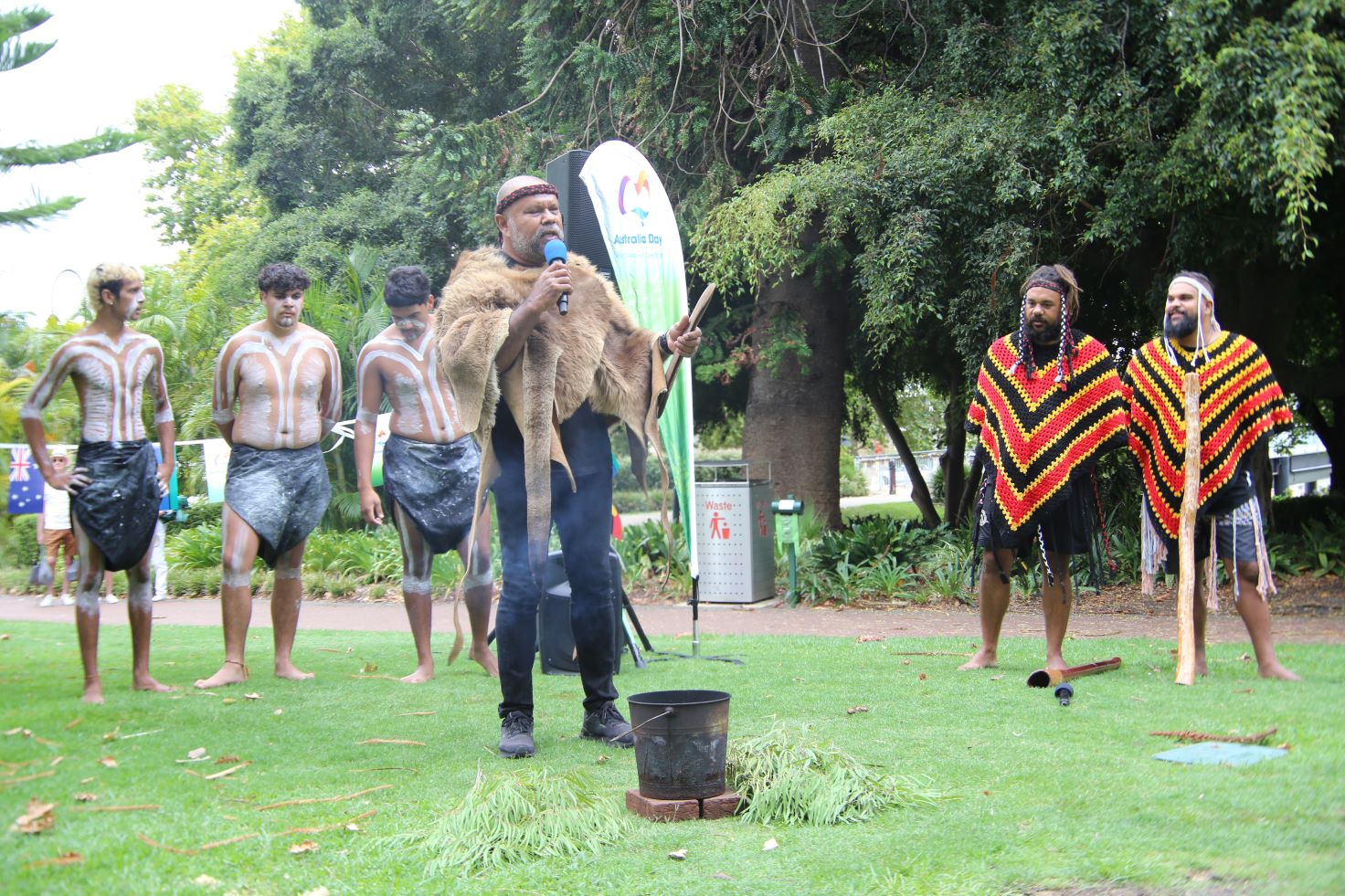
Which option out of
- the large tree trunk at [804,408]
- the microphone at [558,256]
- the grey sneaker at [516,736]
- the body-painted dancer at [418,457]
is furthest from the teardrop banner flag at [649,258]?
the large tree trunk at [804,408]

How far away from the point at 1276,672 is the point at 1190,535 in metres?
0.80

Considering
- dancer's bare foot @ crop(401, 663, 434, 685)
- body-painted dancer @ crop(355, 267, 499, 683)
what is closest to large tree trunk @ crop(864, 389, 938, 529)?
body-painted dancer @ crop(355, 267, 499, 683)

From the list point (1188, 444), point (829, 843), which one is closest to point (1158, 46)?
point (1188, 444)

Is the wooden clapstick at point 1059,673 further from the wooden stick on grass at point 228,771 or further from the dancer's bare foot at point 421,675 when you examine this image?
the wooden stick on grass at point 228,771

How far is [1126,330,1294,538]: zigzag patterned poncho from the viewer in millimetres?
6043

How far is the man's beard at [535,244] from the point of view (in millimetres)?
4797

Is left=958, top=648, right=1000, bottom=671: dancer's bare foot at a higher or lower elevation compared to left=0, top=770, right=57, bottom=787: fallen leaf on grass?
higher

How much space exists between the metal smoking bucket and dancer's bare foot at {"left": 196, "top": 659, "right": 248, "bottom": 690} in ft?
12.0

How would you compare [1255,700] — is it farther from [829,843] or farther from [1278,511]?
[1278,511]

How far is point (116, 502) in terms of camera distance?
6.13 meters

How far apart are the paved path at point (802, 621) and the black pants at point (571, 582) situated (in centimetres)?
383

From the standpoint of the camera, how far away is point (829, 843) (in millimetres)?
3408

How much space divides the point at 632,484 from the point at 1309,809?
32.0 metres

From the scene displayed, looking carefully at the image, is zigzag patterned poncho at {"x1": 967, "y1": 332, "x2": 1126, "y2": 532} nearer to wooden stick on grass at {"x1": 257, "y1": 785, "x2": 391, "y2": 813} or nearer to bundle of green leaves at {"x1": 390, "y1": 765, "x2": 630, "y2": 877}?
bundle of green leaves at {"x1": 390, "y1": 765, "x2": 630, "y2": 877}
